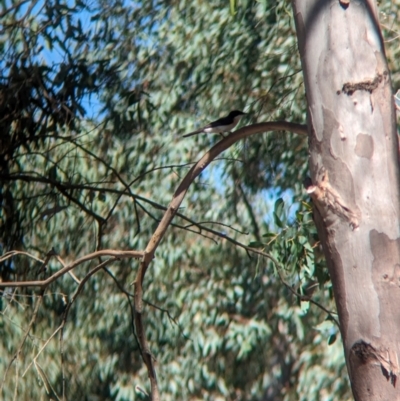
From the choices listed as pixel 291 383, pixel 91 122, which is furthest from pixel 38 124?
pixel 291 383

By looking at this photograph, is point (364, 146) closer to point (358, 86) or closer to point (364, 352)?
point (358, 86)

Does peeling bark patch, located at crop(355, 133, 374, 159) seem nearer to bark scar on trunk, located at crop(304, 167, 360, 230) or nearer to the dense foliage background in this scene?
bark scar on trunk, located at crop(304, 167, 360, 230)

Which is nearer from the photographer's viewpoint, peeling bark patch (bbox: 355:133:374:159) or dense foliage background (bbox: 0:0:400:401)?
peeling bark patch (bbox: 355:133:374:159)

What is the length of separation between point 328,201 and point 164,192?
9.76ft

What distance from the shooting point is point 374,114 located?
1.86 m

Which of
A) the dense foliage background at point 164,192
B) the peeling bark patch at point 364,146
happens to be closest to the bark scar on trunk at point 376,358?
the peeling bark patch at point 364,146

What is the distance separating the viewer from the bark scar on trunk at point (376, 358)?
166cm

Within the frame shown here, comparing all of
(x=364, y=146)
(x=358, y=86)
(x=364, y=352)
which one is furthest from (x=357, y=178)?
(x=364, y=352)

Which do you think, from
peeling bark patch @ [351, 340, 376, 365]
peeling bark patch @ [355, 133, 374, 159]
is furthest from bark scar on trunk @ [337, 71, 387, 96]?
peeling bark patch @ [351, 340, 376, 365]

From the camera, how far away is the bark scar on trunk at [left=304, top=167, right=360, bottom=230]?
178 cm

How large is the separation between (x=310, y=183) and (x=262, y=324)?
104 inches

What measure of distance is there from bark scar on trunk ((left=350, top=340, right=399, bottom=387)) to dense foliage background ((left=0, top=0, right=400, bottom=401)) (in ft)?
8.05

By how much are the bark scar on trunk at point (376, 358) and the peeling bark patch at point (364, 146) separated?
15.8 inches

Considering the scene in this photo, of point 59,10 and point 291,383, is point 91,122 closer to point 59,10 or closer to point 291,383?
point 59,10
